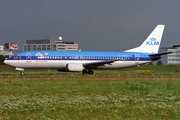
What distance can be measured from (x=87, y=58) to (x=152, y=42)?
14.1 m

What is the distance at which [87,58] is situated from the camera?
46.4 metres

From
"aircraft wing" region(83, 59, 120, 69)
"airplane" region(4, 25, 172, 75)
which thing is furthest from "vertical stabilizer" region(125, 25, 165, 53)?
"aircraft wing" region(83, 59, 120, 69)

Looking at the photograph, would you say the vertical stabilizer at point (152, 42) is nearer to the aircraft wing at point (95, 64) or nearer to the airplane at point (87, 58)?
the airplane at point (87, 58)

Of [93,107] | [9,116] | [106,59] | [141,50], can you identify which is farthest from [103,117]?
[141,50]

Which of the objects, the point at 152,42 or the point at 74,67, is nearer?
the point at 74,67

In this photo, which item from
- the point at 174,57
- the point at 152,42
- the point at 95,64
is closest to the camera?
the point at 95,64

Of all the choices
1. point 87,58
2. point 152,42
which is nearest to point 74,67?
point 87,58

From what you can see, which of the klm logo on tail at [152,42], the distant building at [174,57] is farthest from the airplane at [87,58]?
the distant building at [174,57]

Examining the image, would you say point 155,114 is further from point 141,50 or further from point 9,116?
point 141,50

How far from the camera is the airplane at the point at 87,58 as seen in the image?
1718 inches

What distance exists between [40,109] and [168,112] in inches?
235

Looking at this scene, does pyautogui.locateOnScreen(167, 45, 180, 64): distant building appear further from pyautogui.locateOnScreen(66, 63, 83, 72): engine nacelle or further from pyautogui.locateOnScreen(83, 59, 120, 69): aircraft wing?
pyautogui.locateOnScreen(66, 63, 83, 72): engine nacelle

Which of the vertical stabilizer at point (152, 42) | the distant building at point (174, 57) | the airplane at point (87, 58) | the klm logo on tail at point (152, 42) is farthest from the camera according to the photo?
the distant building at point (174, 57)

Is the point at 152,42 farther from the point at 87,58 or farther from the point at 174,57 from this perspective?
the point at 174,57
